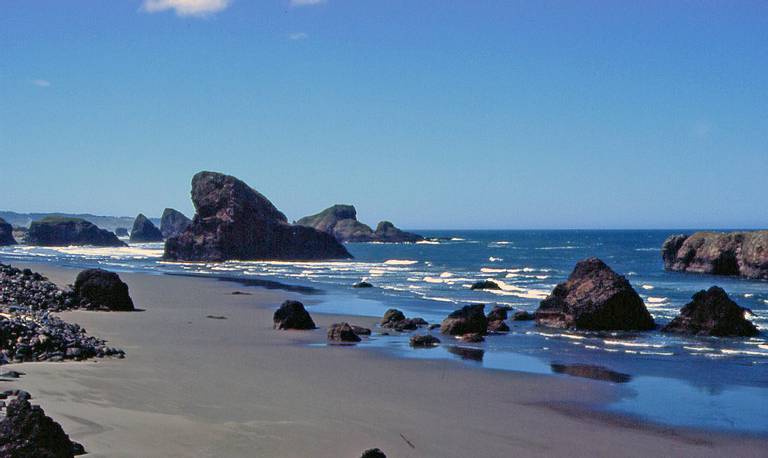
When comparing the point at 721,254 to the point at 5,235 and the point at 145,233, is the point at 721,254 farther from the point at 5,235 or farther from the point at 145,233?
the point at 145,233

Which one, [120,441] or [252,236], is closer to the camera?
[120,441]

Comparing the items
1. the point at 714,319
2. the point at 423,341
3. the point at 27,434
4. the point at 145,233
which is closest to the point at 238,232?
the point at 423,341

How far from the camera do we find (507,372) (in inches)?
696

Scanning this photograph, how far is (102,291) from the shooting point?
92.7 feet

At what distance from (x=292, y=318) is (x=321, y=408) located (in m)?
12.4

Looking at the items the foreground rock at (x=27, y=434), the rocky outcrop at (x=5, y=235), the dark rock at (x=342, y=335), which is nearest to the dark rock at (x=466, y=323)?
the dark rock at (x=342, y=335)

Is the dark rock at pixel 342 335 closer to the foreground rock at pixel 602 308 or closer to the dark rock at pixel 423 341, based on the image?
the dark rock at pixel 423 341

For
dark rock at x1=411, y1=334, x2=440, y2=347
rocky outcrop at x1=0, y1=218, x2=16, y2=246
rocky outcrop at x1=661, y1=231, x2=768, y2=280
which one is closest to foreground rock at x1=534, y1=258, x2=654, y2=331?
dark rock at x1=411, y1=334, x2=440, y2=347

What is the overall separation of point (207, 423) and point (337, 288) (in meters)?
35.4

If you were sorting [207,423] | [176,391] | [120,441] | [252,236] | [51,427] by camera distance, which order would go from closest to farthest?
[51,427] < [120,441] < [207,423] < [176,391] < [252,236]

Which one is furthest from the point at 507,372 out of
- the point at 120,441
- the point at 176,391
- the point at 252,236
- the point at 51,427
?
the point at 252,236

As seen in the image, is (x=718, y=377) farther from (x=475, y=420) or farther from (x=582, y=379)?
(x=475, y=420)

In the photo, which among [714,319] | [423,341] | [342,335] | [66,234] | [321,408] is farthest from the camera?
[66,234]

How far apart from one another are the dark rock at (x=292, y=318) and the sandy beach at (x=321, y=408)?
14.6 feet
